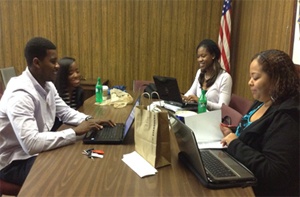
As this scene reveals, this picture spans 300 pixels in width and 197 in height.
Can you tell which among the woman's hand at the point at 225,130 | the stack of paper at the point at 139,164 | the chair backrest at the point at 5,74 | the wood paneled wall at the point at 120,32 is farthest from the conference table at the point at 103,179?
the wood paneled wall at the point at 120,32

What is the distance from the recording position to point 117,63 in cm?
468

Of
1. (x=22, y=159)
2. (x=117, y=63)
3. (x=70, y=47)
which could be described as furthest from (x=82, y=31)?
(x=22, y=159)

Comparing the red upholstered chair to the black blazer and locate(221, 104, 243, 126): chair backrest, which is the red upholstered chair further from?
locate(221, 104, 243, 126): chair backrest

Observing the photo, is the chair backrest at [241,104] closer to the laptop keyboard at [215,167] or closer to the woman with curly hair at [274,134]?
the woman with curly hair at [274,134]

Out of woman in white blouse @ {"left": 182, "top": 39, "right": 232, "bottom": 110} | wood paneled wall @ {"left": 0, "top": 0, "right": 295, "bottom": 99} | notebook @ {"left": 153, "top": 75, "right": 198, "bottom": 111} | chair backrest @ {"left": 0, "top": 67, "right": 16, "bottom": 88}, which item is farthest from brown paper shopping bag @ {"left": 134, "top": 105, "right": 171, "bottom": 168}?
chair backrest @ {"left": 0, "top": 67, "right": 16, "bottom": 88}

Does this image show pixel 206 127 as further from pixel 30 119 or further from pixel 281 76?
pixel 30 119

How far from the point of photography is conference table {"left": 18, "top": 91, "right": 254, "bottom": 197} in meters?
0.94

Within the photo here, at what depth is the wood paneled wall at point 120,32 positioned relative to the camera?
446 centimetres

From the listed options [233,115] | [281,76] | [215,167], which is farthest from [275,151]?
[233,115]

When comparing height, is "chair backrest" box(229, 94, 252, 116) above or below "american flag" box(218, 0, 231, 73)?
below

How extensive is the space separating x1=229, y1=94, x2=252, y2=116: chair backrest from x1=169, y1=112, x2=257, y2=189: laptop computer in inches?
34.0

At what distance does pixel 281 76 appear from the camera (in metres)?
1.17

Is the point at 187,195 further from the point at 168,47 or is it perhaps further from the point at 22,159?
the point at 168,47

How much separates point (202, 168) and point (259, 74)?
581 millimetres
